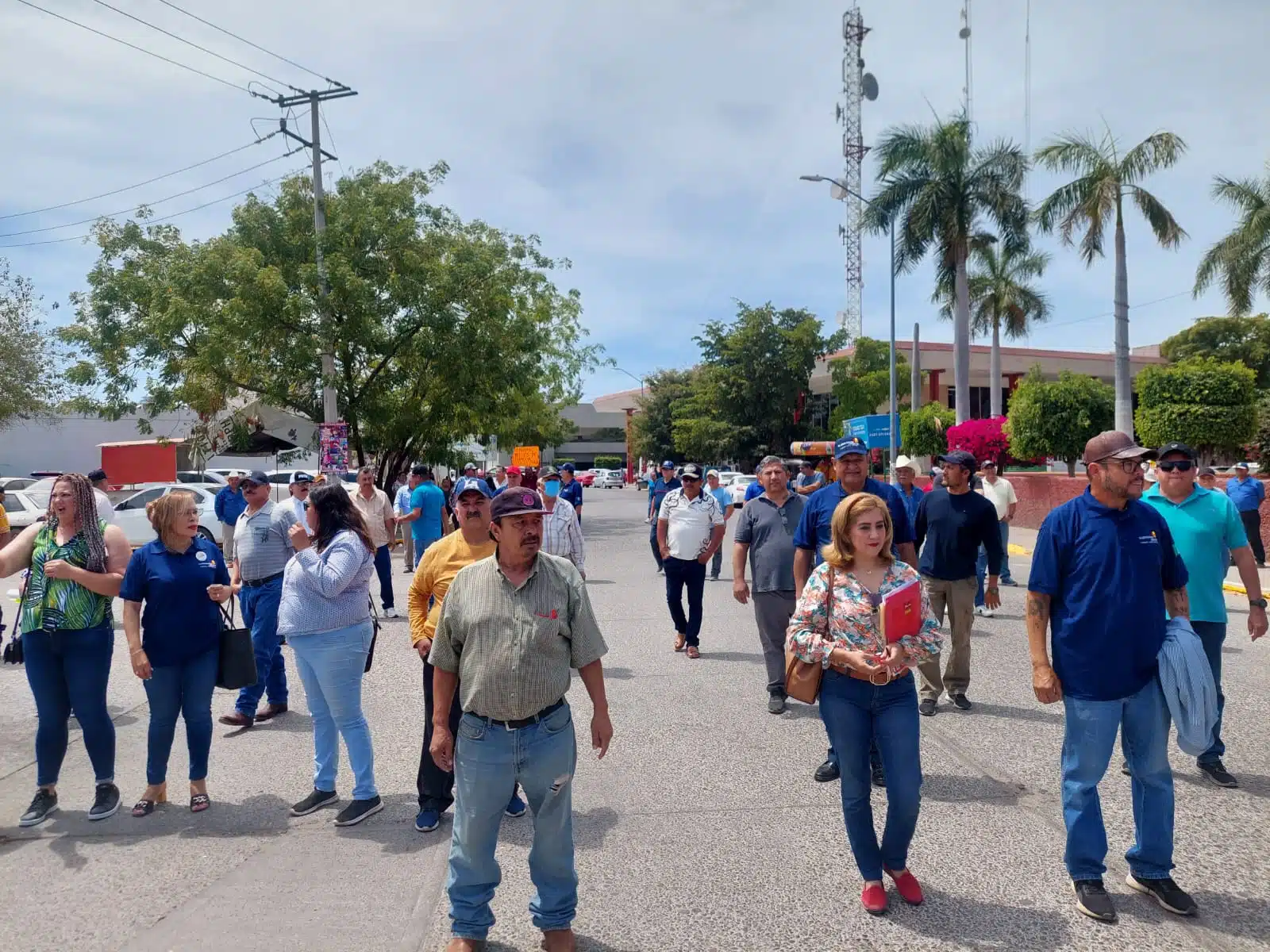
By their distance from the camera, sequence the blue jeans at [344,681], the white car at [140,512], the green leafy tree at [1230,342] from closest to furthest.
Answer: the blue jeans at [344,681] < the white car at [140,512] < the green leafy tree at [1230,342]

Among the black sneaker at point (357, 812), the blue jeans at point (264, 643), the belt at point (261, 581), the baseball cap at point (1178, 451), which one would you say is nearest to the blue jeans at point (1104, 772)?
the baseball cap at point (1178, 451)

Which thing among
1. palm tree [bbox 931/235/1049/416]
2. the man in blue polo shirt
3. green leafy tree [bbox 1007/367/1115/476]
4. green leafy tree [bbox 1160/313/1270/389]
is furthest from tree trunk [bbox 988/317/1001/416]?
the man in blue polo shirt

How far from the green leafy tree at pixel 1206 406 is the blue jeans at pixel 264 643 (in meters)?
21.1

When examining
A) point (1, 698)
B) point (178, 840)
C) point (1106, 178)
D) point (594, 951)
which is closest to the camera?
point (594, 951)

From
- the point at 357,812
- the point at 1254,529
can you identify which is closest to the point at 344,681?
the point at 357,812

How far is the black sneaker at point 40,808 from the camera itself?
5.01m

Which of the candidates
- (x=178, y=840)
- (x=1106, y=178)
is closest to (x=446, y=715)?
(x=178, y=840)

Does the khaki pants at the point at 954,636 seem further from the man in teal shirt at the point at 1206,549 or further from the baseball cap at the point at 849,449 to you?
the man in teal shirt at the point at 1206,549

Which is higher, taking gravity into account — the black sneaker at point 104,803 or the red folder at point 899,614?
the red folder at point 899,614

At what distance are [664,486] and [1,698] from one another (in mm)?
9403

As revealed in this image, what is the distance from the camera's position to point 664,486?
50.2ft

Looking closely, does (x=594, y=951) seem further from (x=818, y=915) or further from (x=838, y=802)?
(x=838, y=802)

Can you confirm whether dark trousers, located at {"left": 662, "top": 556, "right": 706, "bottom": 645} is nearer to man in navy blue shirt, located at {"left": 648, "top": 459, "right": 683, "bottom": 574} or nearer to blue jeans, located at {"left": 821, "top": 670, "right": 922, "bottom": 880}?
man in navy blue shirt, located at {"left": 648, "top": 459, "right": 683, "bottom": 574}

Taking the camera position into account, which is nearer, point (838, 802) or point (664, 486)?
point (838, 802)
